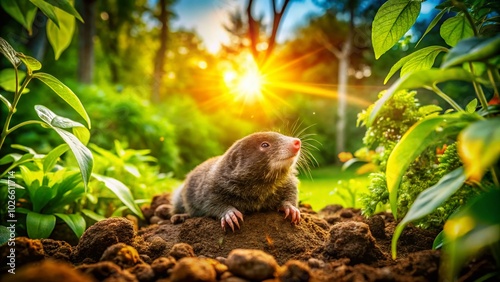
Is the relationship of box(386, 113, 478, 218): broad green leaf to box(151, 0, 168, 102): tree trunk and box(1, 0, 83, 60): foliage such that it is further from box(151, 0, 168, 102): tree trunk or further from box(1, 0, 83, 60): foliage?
box(151, 0, 168, 102): tree trunk

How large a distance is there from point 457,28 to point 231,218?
6.01 ft

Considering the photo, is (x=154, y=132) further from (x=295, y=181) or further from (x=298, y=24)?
(x=298, y=24)

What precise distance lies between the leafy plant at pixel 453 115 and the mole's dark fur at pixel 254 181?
944 mm

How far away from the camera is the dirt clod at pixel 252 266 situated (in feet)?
5.07

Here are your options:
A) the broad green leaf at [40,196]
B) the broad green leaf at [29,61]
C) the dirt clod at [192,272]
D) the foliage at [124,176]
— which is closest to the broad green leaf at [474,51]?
the dirt clod at [192,272]

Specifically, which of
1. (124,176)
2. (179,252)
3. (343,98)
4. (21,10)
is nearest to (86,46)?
(124,176)

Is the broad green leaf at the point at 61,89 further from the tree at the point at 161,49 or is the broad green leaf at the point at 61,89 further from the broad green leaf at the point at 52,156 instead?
the tree at the point at 161,49

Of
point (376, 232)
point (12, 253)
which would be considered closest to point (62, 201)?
point (12, 253)

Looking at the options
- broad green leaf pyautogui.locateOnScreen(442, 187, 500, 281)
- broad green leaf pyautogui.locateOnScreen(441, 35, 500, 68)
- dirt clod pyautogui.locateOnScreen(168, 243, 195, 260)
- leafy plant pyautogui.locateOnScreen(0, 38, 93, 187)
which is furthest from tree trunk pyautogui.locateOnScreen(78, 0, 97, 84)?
broad green leaf pyautogui.locateOnScreen(442, 187, 500, 281)

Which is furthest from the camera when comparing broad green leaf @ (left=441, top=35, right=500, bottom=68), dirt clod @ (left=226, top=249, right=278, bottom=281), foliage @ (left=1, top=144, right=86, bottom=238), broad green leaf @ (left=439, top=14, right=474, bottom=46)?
foliage @ (left=1, top=144, right=86, bottom=238)

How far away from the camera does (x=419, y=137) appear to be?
1.51 meters

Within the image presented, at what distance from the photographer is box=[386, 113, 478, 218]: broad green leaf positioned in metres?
1.49

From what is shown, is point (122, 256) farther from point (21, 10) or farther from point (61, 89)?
point (21, 10)

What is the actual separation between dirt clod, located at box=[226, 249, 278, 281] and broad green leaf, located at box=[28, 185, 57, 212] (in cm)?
191
